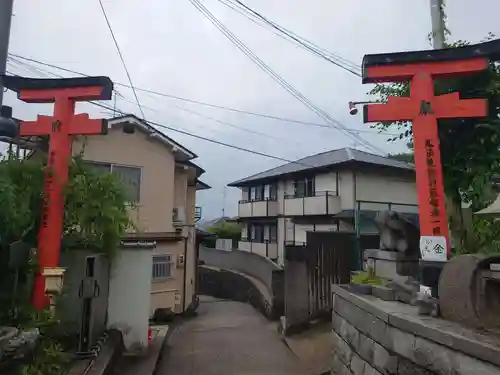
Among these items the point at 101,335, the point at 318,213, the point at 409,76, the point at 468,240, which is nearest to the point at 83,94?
the point at 101,335

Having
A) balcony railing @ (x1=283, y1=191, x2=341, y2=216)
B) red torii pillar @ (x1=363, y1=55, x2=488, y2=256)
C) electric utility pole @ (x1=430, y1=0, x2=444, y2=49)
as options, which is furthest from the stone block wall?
balcony railing @ (x1=283, y1=191, x2=341, y2=216)

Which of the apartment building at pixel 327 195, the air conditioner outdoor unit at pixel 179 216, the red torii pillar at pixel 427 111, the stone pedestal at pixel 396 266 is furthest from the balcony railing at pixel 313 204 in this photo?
the red torii pillar at pixel 427 111

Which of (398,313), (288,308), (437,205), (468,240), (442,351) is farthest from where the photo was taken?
(288,308)

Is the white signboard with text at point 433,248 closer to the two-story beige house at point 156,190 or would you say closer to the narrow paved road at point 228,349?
the narrow paved road at point 228,349

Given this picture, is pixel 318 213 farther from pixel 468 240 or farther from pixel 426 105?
pixel 426 105

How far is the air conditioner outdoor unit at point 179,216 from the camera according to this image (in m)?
15.9

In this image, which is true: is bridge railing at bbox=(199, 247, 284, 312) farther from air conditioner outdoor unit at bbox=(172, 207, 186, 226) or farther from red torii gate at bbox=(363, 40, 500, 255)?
red torii gate at bbox=(363, 40, 500, 255)

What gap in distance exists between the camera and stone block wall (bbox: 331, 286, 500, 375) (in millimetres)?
3116

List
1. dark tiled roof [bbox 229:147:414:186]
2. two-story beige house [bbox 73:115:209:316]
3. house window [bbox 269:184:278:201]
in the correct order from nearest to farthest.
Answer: two-story beige house [bbox 73:115:209:316] < dark tiled roof [bbox 229:147:414:186] < house window [bbox 269:184:278:201]

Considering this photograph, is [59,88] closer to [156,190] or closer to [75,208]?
[75,208]

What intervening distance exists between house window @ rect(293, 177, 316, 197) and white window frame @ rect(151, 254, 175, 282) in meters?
10.5

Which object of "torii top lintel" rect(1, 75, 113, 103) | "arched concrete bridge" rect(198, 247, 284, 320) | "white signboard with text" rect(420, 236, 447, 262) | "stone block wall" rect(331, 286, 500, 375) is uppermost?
"torii top lintel" rect(1, 75, 113, 103)

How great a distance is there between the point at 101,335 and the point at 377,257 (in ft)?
18.1

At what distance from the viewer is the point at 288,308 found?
11305 mm
